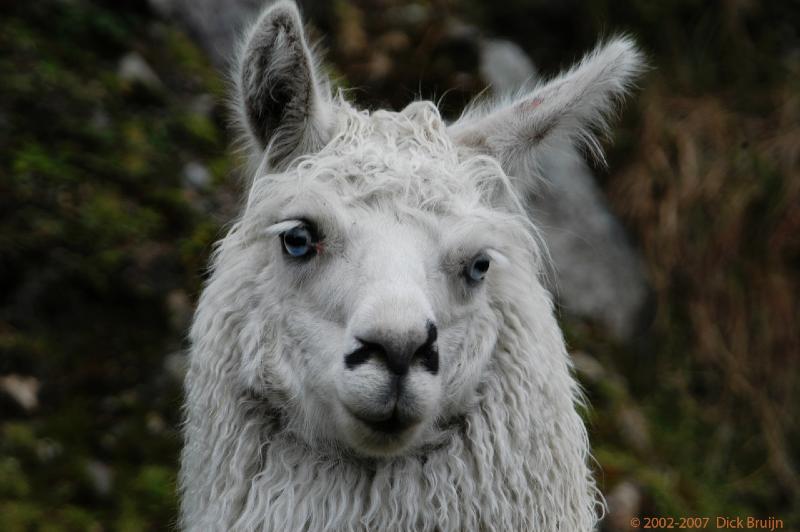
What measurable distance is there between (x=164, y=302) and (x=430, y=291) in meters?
3.50

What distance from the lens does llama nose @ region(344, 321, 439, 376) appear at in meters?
2.42

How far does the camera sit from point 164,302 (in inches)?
228

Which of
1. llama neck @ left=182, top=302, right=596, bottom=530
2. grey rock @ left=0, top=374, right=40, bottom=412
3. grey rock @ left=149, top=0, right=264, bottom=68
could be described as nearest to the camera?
llama neck @ left=182, top=302, right=596, bottom=530

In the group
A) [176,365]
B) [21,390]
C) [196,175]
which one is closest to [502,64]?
[196,175]

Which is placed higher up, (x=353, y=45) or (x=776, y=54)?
(x=776, y=54)

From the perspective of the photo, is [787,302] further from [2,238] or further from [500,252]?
[2,238]

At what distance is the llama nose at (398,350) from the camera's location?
2.42 meters

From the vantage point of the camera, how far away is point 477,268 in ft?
9.37

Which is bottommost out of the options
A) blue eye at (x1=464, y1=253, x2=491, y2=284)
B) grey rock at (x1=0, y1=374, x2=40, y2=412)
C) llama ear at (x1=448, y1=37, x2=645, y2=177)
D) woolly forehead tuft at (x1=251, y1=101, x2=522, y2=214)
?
grey rock at (x1=0, y1=374, x2=40, y2=412)

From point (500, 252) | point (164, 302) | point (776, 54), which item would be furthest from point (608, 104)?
point (776, 54)

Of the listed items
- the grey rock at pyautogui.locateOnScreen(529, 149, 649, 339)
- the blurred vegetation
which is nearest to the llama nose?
the blurred vegetation

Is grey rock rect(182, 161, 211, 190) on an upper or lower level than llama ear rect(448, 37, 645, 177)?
lower

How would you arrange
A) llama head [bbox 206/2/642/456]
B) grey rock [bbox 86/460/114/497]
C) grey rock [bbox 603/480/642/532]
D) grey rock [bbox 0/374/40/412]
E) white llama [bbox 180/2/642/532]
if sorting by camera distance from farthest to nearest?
1. grey rock [bbox 603/480/642/532]
2. grey rock [bbox 0/374/40/412]
3. grey rock [bbox 86/460/114/497]
4. white llama [bbox 180/2/642/532]
5. llama head [bbox 206/2/642/456]

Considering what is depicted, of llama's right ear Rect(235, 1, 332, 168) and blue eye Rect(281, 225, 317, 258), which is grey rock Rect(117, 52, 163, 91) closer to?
llama's right ear Rect(235, 1, 332, 168)
